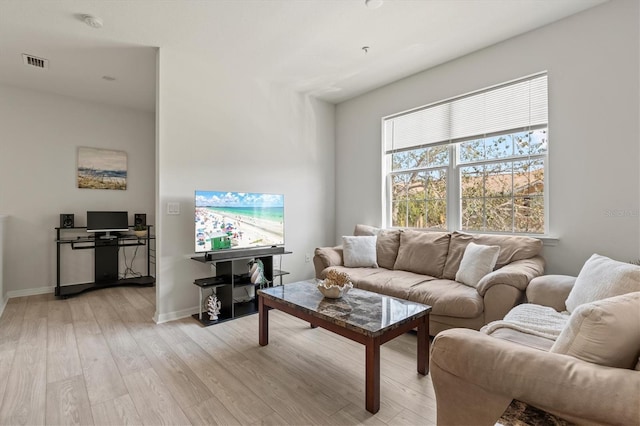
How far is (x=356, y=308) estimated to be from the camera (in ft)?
7.14

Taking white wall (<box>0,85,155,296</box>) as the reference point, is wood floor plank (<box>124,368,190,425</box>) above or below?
below

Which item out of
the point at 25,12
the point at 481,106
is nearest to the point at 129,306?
the point at 25,12

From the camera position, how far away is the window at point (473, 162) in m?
3.10

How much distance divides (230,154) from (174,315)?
189cm

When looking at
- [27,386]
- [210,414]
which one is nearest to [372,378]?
[210,414]

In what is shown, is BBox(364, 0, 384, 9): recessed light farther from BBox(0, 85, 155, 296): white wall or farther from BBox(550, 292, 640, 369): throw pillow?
BBox(0, 85, 155, 296): white wall

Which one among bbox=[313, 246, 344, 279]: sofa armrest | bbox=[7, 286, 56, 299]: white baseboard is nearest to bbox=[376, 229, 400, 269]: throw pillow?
bbox=[313, 246, 344, 279]: sofa armrest

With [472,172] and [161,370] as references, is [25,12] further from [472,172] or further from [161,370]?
[472,172]

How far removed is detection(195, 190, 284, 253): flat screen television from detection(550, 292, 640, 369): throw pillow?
2.98m

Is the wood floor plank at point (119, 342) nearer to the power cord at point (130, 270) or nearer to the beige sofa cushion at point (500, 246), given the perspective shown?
the power cord at point (130, 270)

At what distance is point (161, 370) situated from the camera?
2197 mm

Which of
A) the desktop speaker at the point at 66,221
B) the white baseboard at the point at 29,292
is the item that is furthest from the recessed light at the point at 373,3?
the white baseboard at the point at 29,292

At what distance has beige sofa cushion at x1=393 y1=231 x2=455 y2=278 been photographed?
3293 mm

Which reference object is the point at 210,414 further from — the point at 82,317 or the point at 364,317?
the point at 82,317
